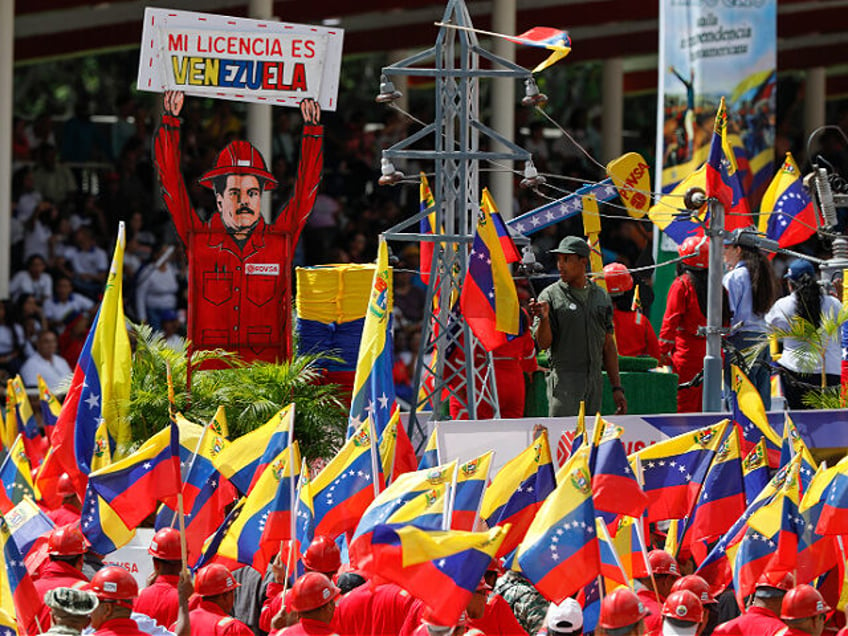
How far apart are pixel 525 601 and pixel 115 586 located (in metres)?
2.51

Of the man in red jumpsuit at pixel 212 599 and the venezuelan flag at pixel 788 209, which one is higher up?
the venezuelan flag at pixel 788 209

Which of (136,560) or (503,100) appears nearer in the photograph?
(136,560)

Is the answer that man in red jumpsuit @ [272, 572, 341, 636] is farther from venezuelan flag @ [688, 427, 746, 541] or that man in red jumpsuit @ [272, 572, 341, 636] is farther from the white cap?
venezuelan flag @ [688, 427, 746, 541]

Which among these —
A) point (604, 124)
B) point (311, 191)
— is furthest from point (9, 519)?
point (604, 124)

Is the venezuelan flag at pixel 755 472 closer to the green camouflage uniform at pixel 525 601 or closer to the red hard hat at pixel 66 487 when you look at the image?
the green camouflage uniform at pixel 525 601

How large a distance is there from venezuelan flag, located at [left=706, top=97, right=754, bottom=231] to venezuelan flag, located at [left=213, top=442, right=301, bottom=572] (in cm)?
433

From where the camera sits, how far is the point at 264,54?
47.0ft

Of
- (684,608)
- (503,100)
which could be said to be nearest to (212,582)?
(684,608)

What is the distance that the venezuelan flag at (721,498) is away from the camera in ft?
36.4

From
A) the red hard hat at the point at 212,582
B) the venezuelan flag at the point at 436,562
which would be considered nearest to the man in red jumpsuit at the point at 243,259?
the red hard hat at the point at 212,582

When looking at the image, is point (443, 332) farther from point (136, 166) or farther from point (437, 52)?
point (136, 166)

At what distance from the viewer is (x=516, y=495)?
1094 centimetres

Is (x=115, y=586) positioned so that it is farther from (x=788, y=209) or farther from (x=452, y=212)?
(x=788, y=209)

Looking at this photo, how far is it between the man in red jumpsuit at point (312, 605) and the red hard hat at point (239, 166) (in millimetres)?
6303
